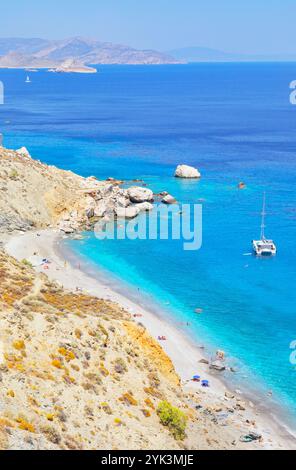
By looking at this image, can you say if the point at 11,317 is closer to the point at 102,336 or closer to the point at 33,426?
the point at 102,336

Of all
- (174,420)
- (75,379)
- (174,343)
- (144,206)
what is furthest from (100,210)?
(174,420)

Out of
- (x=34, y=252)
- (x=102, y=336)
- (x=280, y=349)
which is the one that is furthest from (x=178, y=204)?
(x=102, y=336)

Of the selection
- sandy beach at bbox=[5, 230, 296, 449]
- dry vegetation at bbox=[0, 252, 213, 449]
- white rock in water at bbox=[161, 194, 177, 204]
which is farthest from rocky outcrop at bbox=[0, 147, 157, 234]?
dry vegetation at bbox=[0, 252, 213, 449]

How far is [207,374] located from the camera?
46.9m

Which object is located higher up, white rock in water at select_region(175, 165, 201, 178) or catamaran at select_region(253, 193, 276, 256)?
white rock in water at select_region(175, 165, 201, 178)

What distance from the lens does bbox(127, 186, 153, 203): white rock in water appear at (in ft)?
299

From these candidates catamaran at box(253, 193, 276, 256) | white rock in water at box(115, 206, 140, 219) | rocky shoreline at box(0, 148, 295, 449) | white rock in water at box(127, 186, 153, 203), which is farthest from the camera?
white rock in water at box(127, 186, 153, 203)

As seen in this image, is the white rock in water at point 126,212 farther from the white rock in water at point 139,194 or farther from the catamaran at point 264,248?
the catamaran at point 264,248

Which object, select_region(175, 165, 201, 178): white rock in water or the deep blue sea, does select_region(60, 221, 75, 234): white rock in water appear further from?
select_region(175, 165, 201, 178): white rock in water

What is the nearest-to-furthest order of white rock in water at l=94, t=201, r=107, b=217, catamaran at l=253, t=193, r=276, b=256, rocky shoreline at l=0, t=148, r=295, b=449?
rocky shoreline at l=0, t=148, r=295, b=449 < catamaran at l=253, t=193, r=276, b=256 < white rock in water at l=94, t=201, r=107, b=217

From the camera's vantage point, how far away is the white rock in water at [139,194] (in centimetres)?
9125

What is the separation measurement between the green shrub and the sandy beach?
16.4ft

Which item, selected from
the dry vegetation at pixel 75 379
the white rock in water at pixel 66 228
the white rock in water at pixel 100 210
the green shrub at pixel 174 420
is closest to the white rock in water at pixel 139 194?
the white rock in water at pixel 100 210

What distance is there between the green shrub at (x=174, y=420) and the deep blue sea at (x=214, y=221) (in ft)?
38.9
